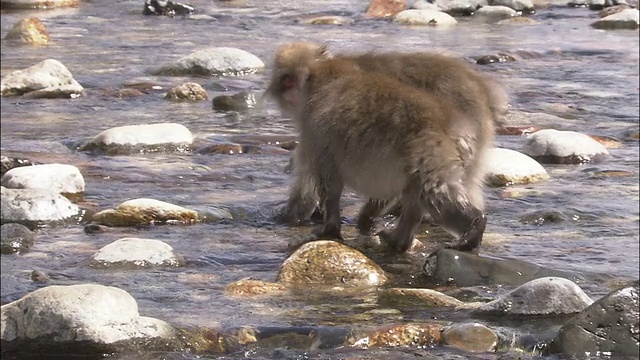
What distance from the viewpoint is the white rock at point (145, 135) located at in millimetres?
8430

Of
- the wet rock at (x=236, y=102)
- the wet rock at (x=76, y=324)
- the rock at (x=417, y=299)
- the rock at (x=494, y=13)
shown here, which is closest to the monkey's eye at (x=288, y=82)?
the rock at (x=417, y=299)

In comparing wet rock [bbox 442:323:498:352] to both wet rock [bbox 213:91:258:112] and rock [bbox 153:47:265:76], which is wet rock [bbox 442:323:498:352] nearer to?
wet rock [bbox 213:91:258:112]

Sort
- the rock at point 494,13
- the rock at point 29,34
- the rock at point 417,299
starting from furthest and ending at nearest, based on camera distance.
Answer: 1. the rock at point 494,13
2. the rock at point 29,34
3. the rock at point 417,299

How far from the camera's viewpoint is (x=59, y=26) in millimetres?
16062

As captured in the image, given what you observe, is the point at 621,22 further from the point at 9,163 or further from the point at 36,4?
the point at 9,163

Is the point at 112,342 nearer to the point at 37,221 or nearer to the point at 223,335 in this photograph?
the point at 223,335

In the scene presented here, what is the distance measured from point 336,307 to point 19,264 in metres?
1.46

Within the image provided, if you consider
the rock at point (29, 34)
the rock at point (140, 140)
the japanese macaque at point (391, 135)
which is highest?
the japanese macaque at point (391, 135)

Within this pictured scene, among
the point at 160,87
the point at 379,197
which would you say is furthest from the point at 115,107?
the point at 379,197

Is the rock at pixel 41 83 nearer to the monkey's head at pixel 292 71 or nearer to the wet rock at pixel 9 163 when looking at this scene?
the wet rock at pixel 9 163

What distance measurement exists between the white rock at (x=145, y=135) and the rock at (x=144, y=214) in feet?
5.86

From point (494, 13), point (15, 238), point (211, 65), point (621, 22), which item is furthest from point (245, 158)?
point (494, 13)

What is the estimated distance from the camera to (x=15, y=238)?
20.0ft

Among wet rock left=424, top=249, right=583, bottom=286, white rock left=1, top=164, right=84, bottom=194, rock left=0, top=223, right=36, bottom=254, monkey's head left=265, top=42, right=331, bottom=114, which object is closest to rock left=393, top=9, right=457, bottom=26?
white rock left=1, top=164, right=84, bottom=194
